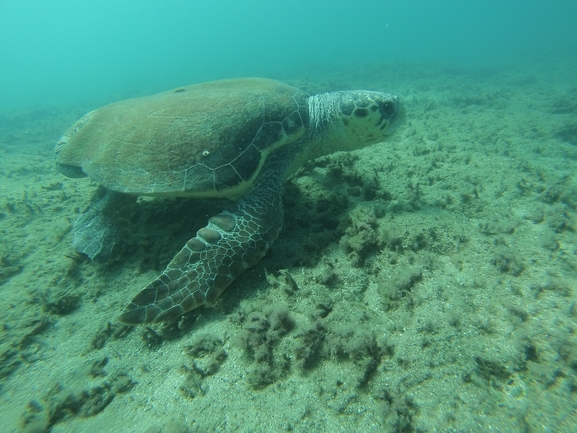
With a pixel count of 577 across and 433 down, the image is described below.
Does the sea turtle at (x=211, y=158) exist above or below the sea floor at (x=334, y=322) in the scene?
above

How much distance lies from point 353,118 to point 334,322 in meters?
2.69

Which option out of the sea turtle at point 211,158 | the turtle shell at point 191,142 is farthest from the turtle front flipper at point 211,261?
the turtle shell at point 191,142

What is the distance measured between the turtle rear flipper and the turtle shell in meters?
0.42

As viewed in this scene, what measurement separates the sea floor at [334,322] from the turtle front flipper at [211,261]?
0.68 feet

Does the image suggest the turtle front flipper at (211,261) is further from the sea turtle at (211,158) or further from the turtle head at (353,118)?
the turtle head at (353,118)

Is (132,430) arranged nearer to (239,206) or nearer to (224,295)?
(224,295)

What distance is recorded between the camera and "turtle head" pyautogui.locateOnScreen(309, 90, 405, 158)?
3566 mm

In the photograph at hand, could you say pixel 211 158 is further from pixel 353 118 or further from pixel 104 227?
pixel 353 118

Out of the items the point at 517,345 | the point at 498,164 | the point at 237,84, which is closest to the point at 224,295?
Result: the point at 517,345

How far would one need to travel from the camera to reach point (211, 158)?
2.86 metres

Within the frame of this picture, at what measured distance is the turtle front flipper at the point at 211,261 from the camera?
2.21 metres

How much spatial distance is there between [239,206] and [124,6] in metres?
203

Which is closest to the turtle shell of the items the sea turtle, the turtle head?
the sea turtle

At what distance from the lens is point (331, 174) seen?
393 cm
